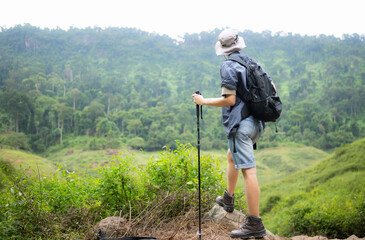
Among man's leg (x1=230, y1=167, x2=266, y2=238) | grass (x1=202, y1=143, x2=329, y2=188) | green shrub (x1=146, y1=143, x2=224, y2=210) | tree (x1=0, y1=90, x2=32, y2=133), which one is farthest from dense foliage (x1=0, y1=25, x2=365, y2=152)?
man's leg (x1=230, y1=167, x2=266, y2=238)

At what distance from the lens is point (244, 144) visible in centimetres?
312

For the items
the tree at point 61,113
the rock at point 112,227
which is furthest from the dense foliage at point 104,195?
the tree at point 61,113

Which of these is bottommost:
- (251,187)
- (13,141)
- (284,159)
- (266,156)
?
(284,159)

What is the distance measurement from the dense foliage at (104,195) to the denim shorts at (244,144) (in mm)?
1199

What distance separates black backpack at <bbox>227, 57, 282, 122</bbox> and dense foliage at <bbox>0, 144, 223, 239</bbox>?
1.59 meters

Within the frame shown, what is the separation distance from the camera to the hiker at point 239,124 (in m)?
3.02

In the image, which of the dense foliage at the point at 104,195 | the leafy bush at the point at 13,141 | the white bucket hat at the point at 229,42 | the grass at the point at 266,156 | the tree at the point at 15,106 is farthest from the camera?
the grass at the point at 266,156

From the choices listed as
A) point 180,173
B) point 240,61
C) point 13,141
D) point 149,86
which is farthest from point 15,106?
point 240,61

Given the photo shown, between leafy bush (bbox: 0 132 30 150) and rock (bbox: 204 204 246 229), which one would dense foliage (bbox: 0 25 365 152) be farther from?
rock (bbox: 204 204 246 229)

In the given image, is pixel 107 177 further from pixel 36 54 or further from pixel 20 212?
pixel 36 54

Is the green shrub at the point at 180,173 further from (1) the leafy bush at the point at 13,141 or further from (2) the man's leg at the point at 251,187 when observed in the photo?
(1) the leafy bush at the point at 13,141

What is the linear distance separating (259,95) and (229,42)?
0.66 m

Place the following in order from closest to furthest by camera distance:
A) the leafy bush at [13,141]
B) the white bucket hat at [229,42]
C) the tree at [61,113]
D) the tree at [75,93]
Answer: the white bucket hat at [229,42]
the leafy bush at [13,141]
the tree at [61,113]
the tree at [75,93]

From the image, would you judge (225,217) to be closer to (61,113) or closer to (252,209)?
(252,209)
